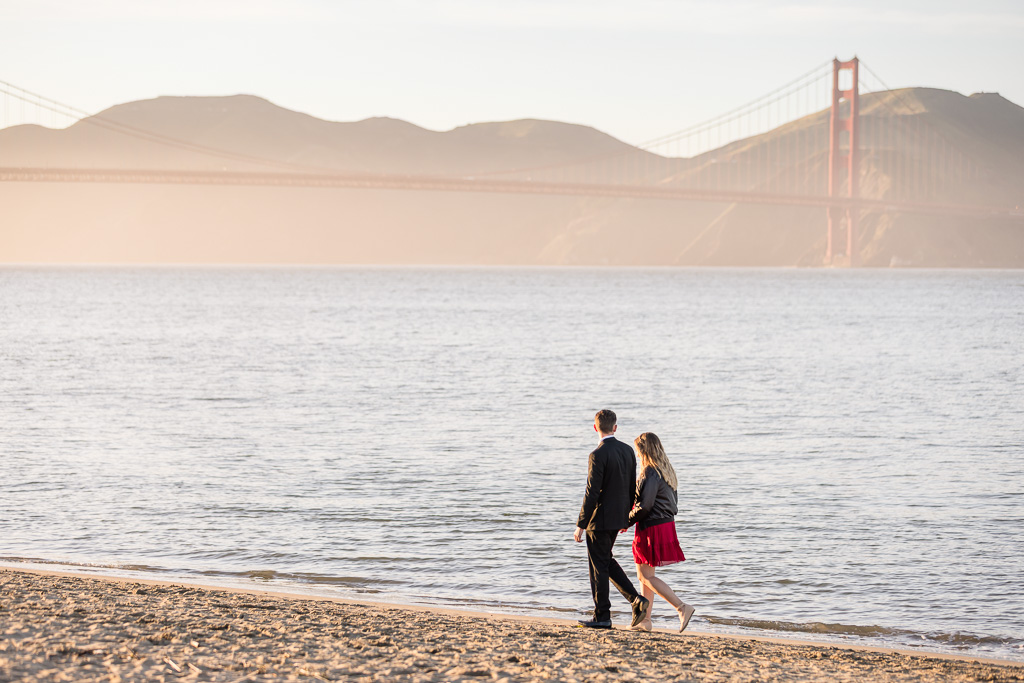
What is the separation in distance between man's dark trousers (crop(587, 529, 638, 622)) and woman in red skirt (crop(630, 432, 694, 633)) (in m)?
0.13

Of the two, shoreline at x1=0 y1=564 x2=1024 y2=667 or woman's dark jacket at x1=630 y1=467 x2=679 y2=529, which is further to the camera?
shoreline at x1=0 y1=564 x2=1024 y2=667

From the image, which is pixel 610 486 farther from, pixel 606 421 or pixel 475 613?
pixel 475 613

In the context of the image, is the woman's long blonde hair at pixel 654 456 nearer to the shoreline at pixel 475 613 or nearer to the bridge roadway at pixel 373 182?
the shoreline at pixel 475 613

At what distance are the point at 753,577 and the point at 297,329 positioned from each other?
40.8 metres

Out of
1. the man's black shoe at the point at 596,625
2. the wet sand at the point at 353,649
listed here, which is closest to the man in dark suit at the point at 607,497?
the man's black shoe at the point at 596,625

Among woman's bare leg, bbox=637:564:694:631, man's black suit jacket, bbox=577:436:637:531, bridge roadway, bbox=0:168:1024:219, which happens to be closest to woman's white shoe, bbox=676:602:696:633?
woman's bare leg, bbox=637:564:694:631

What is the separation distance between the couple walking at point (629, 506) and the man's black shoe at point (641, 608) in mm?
76

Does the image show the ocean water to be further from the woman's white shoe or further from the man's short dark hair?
the man's short dark hair

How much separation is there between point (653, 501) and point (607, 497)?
28cm

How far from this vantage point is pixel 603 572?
698 centimetres

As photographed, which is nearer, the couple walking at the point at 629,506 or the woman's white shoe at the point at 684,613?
the couple walking at the point at 629,506

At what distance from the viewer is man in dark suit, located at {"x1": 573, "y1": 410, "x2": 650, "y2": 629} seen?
260 inches

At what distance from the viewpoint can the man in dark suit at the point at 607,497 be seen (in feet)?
21.7

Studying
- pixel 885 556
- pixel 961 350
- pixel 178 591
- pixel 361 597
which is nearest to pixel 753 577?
pixel 885 556
